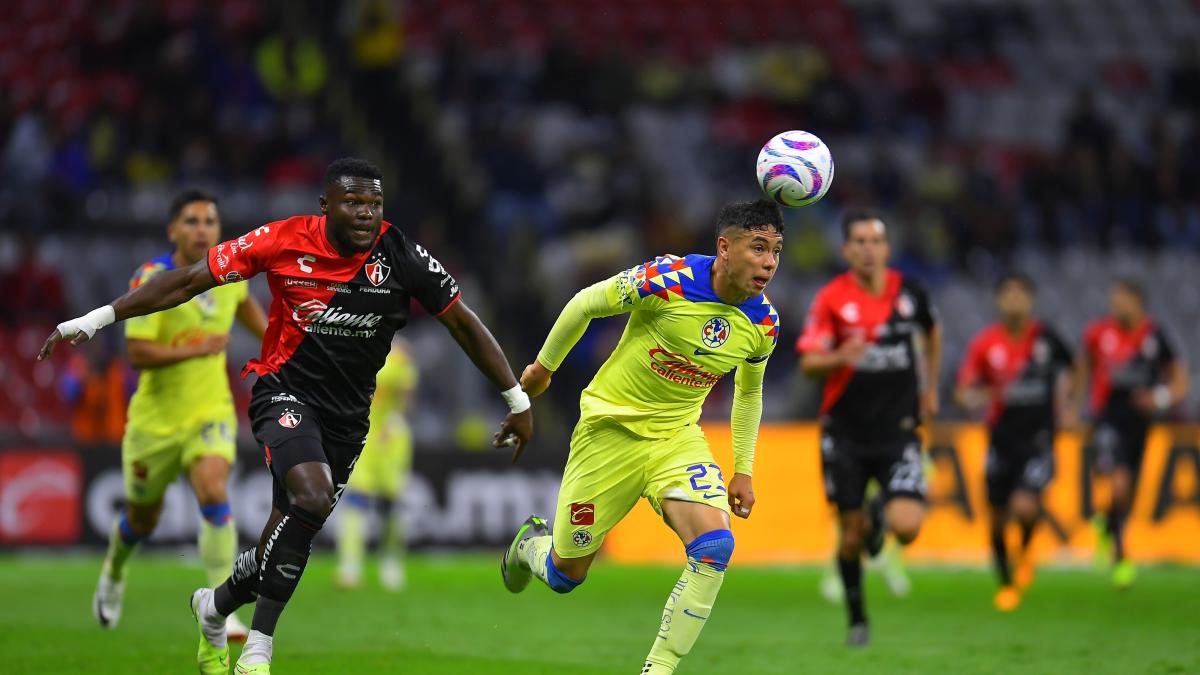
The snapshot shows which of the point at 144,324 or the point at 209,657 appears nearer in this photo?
the point at 209,657

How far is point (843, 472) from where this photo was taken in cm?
1160

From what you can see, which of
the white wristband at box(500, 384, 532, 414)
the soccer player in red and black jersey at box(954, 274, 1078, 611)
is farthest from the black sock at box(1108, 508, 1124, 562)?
the white wristband at box(500, 384, 532, 414)

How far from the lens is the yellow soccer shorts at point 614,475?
8.58m

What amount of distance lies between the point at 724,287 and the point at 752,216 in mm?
436

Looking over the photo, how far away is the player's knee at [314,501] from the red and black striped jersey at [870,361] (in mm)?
4849

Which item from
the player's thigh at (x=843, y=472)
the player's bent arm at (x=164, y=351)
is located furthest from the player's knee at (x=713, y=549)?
the player's bent arm at (x=164, y=351)

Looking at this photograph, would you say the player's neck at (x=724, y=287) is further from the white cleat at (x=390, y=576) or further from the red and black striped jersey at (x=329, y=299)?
the white cleat at (x=390, y=576)

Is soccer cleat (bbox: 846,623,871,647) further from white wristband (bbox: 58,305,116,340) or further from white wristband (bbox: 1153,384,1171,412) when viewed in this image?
white wristband (bbox: 1153,384,1171,412)

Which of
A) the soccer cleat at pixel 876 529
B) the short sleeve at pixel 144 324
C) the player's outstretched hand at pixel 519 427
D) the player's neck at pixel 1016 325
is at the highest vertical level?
the short sleeve at pixel 144 324

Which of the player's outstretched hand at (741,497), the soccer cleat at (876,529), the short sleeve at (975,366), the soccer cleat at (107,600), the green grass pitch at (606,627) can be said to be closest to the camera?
the player's outstretched hand at (741,497)

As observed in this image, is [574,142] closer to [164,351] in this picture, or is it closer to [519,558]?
[164,351]

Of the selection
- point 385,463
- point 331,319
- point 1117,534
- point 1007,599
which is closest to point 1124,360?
point 1117,534

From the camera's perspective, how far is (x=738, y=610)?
14117 millimetres

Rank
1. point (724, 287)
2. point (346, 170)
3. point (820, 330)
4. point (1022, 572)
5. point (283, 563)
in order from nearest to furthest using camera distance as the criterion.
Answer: point (283, 563)
point (346, 170)
point (724, 287)
point (820, 330)
point (1022, 572)
